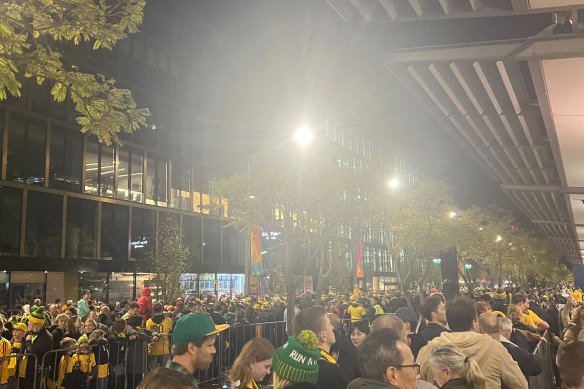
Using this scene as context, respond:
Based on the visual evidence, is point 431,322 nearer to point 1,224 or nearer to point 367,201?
point 367,201

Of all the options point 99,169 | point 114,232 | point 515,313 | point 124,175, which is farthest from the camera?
point 124,175

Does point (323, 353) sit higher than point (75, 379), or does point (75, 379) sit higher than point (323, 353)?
point (323, 353)

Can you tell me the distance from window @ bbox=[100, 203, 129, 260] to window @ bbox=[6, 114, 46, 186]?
17.0 feet

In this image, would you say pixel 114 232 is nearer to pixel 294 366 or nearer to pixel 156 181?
pixel 156 181

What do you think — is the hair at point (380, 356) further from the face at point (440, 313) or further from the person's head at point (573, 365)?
the face at point (440, 313)

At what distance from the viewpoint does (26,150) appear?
→ 28547 mm

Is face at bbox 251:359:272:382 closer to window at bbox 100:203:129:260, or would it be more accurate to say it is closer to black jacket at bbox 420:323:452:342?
black jacket at bbox 420:323:452:342

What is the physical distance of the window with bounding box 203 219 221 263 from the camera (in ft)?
141

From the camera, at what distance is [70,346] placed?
9742 millimetres

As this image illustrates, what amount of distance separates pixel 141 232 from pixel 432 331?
32367 mm

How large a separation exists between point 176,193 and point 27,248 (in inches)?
540

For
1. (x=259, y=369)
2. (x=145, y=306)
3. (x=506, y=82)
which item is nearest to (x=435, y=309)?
(x=259, y=369)

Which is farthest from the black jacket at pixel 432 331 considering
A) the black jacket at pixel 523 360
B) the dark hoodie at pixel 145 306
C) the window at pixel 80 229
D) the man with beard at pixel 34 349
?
the window at pixel 80 229

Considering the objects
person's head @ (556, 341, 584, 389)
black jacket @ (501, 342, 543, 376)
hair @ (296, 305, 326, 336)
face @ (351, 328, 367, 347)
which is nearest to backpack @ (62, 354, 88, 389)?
face @ (351, 328, 367, 347)
